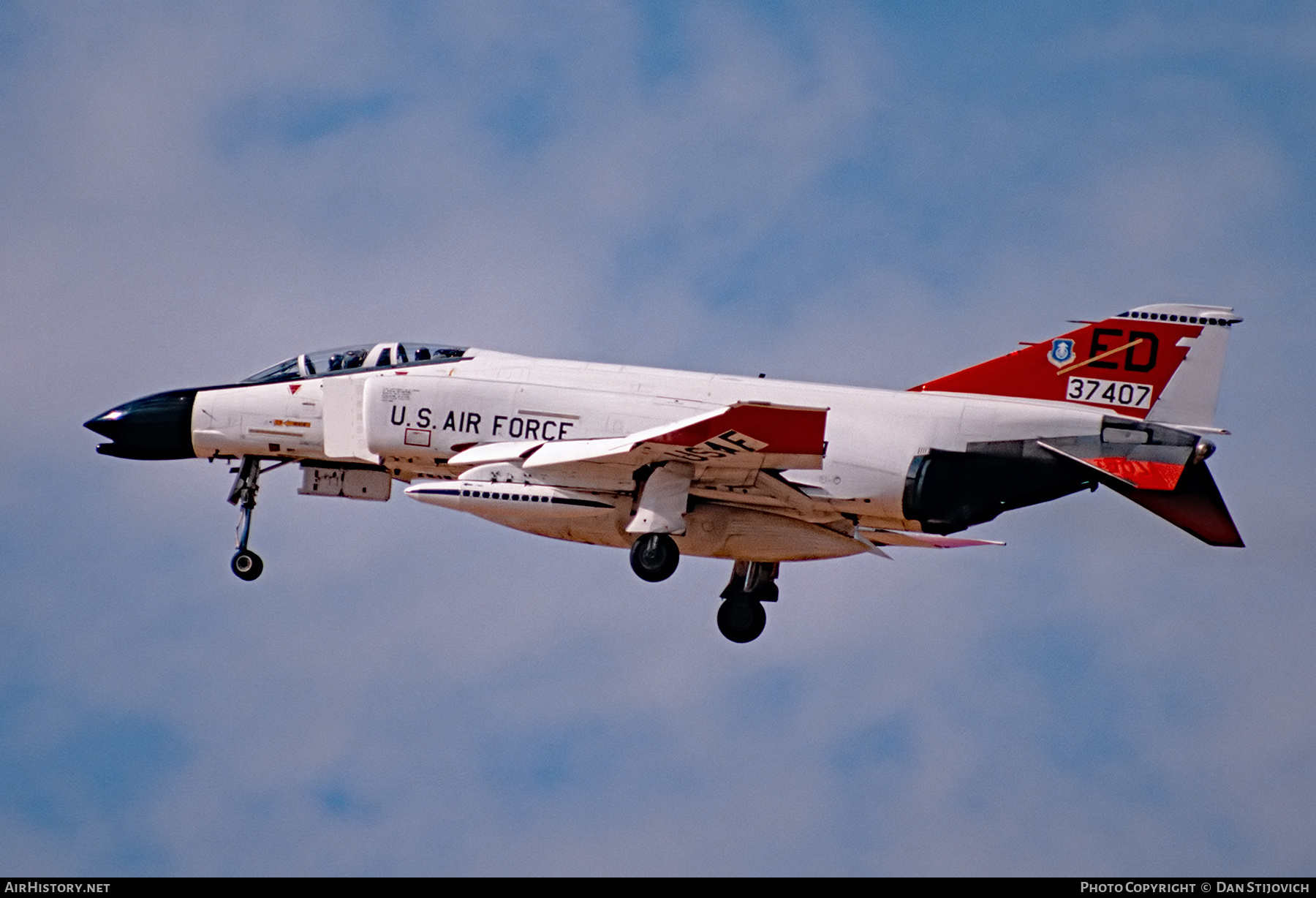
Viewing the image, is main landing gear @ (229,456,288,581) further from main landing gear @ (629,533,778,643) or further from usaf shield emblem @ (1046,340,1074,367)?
usaf shield emblem @ (1046,340,1074,367)

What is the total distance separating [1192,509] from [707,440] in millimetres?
6653

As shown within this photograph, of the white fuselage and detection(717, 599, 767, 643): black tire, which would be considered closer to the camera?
the white fuselage

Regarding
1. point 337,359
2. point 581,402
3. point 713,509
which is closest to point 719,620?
point 713,509

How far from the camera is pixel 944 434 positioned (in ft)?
96.6

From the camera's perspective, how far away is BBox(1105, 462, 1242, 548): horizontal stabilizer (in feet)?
95.3

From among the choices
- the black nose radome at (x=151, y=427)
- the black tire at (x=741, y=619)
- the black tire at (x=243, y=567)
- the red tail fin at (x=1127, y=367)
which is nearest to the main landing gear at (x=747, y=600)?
the black tire at (x=741, y=619)

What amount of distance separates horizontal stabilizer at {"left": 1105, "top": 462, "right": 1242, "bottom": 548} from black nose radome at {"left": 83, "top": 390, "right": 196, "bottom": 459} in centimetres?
1309

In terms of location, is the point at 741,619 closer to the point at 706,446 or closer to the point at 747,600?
the point at 747,600

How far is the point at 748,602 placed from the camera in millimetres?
32281

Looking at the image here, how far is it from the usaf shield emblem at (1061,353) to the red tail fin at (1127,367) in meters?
0.01

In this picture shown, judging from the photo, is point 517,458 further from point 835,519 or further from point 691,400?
point 835,519

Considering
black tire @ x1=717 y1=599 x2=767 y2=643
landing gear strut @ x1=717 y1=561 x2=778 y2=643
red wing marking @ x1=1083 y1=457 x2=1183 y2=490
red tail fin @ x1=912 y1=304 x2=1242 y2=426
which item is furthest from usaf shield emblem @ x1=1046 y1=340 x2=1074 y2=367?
black tire @ x1=717 y1=599 x2=767 y2=643

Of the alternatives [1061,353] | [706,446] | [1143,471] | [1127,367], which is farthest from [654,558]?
[1127,367]

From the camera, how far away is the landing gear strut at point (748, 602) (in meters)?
32.3
